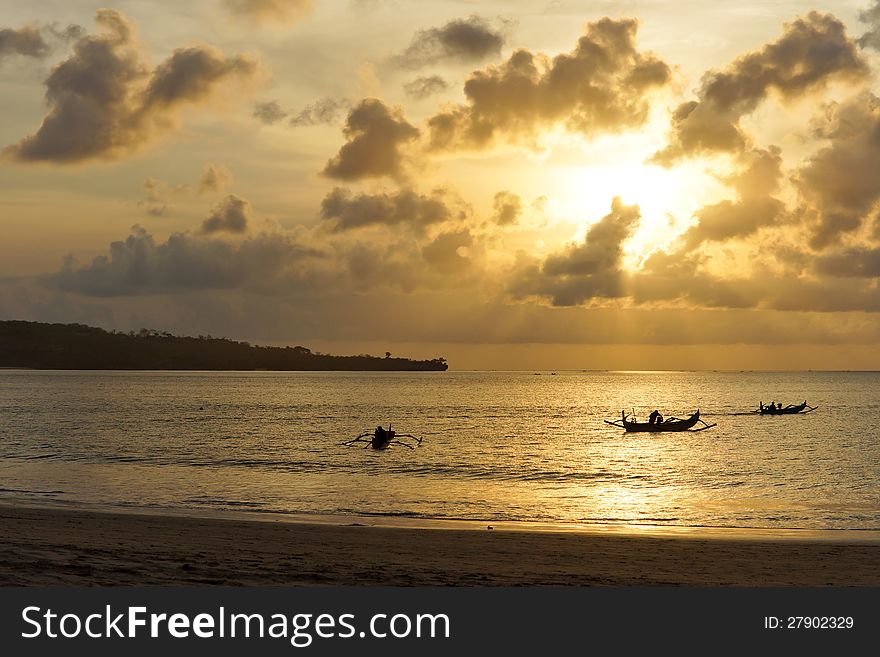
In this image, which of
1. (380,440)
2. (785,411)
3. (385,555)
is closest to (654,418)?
(380,440)

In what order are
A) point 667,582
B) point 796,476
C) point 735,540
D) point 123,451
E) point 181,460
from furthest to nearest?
point 123,451, point 181,460, point 796,476, point 735,540, point 667,582

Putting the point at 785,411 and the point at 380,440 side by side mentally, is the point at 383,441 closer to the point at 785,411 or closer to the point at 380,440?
the point at 380,440

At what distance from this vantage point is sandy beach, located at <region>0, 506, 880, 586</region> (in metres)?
18.8

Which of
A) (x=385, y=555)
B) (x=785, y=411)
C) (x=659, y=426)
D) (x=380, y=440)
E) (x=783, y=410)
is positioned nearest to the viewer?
(x=385, y=555)

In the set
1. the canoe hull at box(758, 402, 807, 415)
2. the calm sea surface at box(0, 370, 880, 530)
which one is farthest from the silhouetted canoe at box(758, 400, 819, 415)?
the calm sea surface at box(0, 370, 880, 530)

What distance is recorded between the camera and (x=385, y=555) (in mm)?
23312

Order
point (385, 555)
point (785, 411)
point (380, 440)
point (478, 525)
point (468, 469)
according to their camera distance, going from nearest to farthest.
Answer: point (385, 555), point (478, 525), point (468, 469), point (380, 440), point (785, 411)

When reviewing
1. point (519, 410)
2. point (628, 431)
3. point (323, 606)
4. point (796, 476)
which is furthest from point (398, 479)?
point (519, 410)

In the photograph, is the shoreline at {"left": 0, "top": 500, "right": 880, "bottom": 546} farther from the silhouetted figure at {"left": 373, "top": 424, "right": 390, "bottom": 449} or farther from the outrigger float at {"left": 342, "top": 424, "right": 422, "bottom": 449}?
the outrigger float at {"left": 342, "top": 424, "right": 422, "bottom": 449}

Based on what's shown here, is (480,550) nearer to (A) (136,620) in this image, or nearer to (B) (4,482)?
(A) (136,620)

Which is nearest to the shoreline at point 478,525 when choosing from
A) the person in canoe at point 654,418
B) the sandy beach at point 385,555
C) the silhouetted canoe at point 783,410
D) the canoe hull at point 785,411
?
the sandy beach at point 385,555

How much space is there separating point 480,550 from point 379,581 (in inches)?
273

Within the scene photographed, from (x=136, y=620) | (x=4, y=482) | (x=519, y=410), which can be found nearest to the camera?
(x=136, y=620)

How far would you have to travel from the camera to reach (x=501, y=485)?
51875 mm
